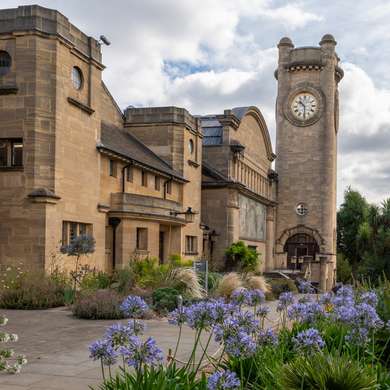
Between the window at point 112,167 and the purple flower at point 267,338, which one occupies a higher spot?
the window at point 112,167

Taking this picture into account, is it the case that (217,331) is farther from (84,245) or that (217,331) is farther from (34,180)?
(34,180)

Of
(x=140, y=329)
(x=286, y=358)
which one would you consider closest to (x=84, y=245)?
(x=286, y=358)

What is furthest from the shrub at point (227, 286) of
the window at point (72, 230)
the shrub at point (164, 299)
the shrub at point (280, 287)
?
→ the shrub at point (280, 287)

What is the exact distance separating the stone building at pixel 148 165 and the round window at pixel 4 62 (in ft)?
0.14

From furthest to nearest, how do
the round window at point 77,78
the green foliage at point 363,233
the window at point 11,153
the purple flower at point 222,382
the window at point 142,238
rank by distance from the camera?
the green foliage at point 363,233 → the window at point 142,238 → the round window at point 77,78 → the window at point 11,153 → the purple flower at point 222,382

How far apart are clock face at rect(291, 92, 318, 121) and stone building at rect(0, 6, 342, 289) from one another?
0.10 m

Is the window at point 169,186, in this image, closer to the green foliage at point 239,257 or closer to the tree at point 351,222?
the green foliage at point 239,257

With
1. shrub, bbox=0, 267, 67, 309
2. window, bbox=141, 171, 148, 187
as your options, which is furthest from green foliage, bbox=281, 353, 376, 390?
window, bbox=141, 171, 148, 187

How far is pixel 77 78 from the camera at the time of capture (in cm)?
2309

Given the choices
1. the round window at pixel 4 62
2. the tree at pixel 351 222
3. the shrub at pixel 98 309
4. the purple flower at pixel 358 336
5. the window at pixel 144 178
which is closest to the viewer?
the purple flower at pixel 358 336

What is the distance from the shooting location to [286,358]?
7.27 m

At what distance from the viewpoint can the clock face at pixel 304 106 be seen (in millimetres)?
55594

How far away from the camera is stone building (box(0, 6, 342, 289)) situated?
20.5 m

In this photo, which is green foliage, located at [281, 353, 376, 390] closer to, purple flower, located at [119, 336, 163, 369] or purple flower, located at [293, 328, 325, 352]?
purple flower, located at [293, 328, 325, 352]
